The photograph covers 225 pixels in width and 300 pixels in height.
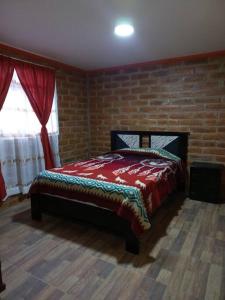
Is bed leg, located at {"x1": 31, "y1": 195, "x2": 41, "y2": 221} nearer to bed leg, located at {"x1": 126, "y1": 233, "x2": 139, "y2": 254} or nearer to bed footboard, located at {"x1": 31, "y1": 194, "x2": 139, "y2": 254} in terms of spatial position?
bed footboard, located at {"x1": 31, "y1": 194, "x2": 139, "y2": 254}

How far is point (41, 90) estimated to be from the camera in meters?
3.38

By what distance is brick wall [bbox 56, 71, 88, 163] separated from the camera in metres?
3.91

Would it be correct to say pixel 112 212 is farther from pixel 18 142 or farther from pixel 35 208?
pixel 18 142

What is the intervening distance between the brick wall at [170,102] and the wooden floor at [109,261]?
1388mm

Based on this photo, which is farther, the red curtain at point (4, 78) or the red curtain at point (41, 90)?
the red curtain at point (41, 90)

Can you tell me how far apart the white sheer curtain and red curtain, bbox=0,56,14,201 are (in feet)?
0.39

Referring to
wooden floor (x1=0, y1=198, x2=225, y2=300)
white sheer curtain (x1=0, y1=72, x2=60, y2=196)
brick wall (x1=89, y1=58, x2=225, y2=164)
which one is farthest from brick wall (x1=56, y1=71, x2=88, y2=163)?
wooden floor (x1=0, y1=198, x2=225, y2=300)

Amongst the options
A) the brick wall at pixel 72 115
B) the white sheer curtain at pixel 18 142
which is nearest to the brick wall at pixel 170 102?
the brick wall at pixel 72 115

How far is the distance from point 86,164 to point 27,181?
1.02m

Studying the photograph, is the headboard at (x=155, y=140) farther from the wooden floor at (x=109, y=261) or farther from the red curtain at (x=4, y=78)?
the red curtain at (x=4, y=78)

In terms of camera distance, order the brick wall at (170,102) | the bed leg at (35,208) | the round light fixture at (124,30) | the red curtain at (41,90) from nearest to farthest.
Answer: the round light fixture at (124,30) → the bed leg at (35,208) → the red curtain at (41,90) → the brick wall at (170,102)

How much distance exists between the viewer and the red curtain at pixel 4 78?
282cm

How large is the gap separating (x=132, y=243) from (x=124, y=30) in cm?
223

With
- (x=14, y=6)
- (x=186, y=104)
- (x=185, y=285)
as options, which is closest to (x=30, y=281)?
(x=185, y=285)
